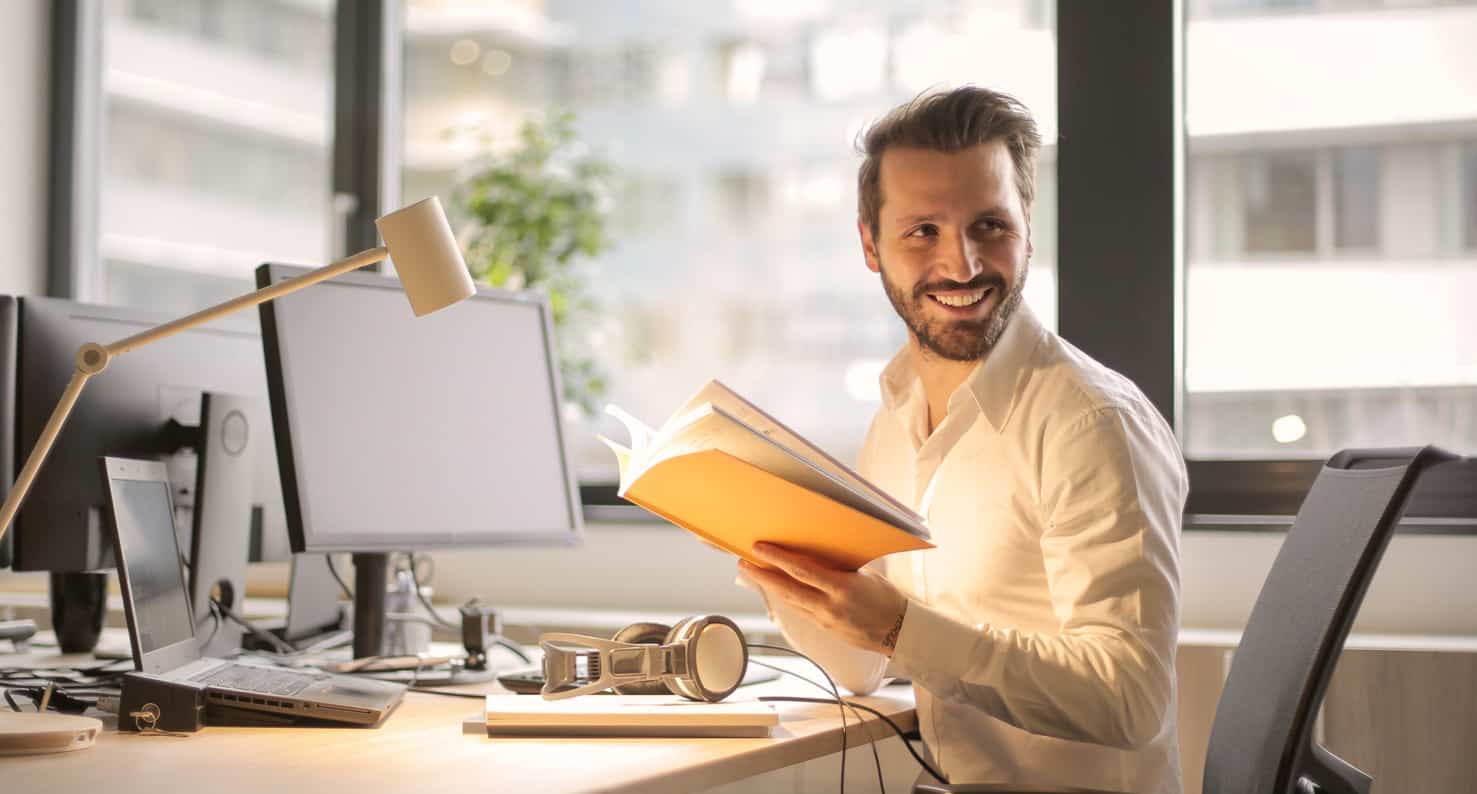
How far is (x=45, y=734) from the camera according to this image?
4.31 ft

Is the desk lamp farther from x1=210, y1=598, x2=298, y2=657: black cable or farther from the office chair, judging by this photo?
the office chair

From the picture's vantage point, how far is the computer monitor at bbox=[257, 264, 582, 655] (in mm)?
1779

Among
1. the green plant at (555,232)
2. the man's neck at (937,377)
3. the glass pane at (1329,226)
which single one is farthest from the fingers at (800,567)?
the green plant at (555,232)

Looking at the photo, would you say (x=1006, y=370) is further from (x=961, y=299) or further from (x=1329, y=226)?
(x=1329, y=226)

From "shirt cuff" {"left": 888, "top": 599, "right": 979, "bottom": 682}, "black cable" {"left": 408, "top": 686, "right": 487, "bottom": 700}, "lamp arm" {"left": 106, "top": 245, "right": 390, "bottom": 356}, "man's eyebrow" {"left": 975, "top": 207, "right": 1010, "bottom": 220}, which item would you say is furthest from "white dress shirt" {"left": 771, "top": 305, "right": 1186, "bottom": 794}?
"lamp arm" {"left": 106, "top": 245, "right": 390, "bottom": 356}

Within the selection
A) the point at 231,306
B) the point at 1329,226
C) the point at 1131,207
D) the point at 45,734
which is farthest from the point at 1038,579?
the point at 1329,226

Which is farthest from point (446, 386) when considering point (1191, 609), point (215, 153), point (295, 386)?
point (215, 153)

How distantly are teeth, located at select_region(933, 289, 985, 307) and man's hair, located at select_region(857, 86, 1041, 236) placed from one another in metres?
0.16

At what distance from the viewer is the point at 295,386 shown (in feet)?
5.83

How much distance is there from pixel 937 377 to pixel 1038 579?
347 mm

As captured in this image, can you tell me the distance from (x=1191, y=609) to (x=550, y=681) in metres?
1.36

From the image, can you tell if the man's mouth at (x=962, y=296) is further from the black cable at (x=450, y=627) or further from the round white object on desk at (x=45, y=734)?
the round white object on desk at (x=45, y=734)

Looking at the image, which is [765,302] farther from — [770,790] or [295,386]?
[295,386]

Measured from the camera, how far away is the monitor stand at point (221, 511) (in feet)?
6.21
